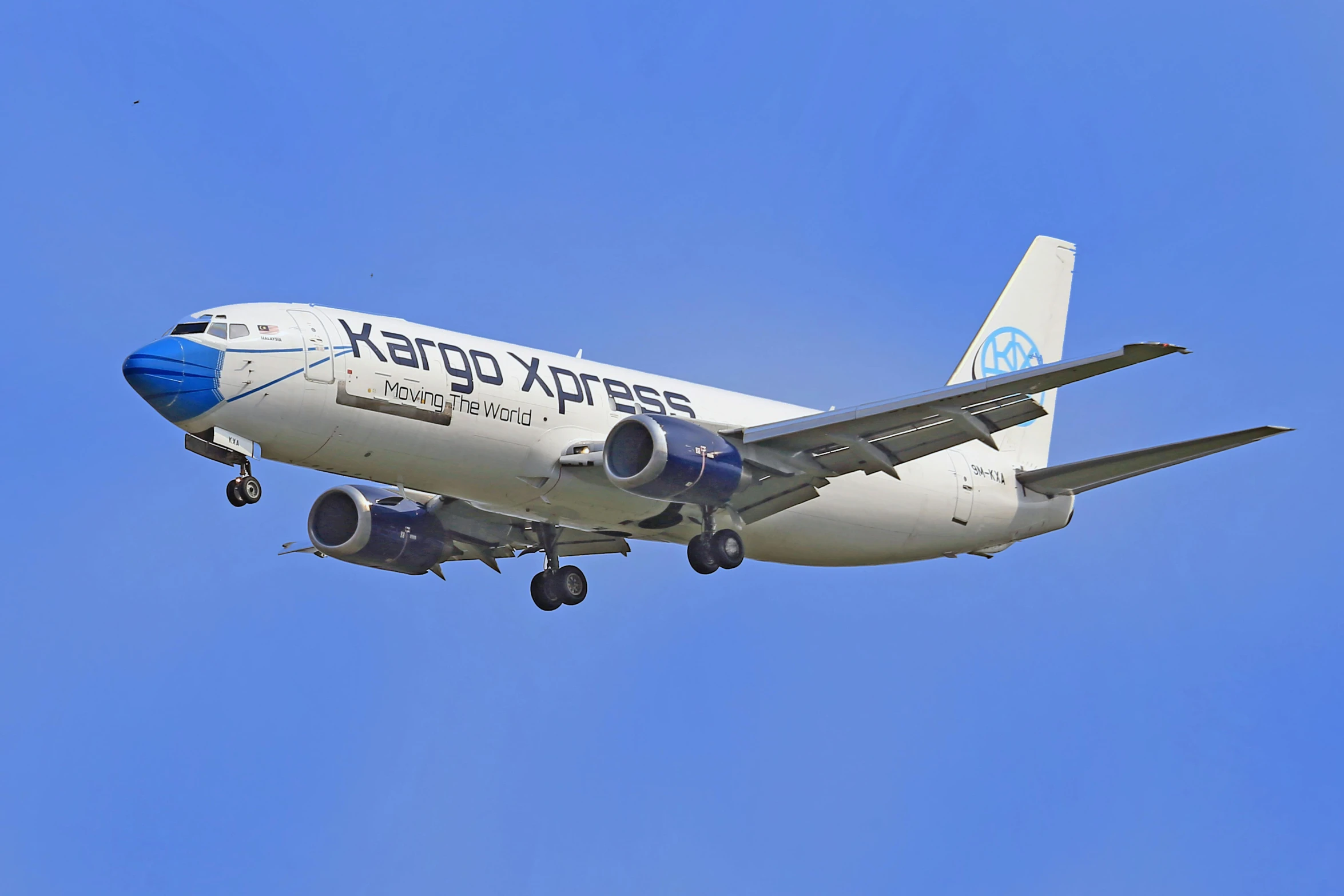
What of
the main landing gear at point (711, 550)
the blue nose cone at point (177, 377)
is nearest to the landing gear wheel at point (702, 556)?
the main landing gear at point (711, 550)

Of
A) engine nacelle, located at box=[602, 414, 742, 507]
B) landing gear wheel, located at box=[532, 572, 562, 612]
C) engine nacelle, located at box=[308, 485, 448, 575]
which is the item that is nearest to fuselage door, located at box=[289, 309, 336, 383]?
engine nacelle, located at box=[602, 414, 742, 507]

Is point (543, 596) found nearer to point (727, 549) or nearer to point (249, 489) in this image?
point (727, 549)

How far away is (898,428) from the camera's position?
31625mm

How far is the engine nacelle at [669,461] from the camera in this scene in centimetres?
2992

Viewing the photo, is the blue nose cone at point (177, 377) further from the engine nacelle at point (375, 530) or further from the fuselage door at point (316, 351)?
the engine nacelle at point (375, 530)

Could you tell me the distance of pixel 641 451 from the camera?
3028 centimetres

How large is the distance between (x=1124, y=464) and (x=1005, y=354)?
27.6ft

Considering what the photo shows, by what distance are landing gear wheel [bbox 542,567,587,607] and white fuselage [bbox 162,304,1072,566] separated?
2.32m

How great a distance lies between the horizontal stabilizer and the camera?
30.5 metres

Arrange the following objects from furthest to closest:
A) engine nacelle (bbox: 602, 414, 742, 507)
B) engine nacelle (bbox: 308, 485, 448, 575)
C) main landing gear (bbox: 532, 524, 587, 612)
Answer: main landing gear (bbox: 532, 524, 587, 612) → engine nacelle (bbox: 308, 485, 448, 575) → engine nacelle (bbox: 602, 414, 742, 507)

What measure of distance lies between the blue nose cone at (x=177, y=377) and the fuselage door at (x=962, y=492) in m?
17.4

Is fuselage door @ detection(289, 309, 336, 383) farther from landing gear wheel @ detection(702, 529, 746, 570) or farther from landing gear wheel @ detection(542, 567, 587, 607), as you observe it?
landing gear wheel @ detection(542, 567, 587, 607)

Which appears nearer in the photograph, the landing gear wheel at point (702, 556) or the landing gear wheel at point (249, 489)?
the landing gear wheel at point (249, 489)

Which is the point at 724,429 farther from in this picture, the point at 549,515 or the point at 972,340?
the point at 972,340
